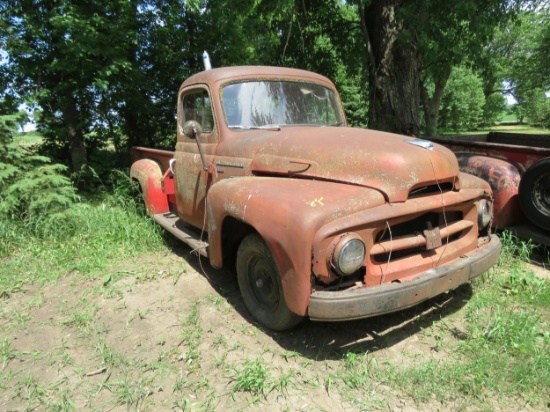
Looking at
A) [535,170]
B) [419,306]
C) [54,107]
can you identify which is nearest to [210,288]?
[419,306]

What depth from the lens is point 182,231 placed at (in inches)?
164

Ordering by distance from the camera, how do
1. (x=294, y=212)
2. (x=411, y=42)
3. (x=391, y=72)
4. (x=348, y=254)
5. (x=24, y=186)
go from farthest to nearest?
(x=391, y=72)
(x=411, y=42)
(x=24, y=186)
(x=294, y=212)
(x=348, y=254)

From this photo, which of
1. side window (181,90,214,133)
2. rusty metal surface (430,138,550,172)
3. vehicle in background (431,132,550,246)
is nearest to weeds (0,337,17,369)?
side window (181,90,214,133)

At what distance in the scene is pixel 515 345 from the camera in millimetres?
2486

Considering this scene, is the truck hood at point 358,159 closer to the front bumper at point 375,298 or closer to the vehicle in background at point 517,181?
the front bumper at point 375,298

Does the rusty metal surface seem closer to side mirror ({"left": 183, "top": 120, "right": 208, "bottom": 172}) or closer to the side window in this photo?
the side window

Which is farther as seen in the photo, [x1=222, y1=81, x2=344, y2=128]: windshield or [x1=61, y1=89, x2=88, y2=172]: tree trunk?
[x1=61, y1=89, x2=88, y2=172]: tree trunk

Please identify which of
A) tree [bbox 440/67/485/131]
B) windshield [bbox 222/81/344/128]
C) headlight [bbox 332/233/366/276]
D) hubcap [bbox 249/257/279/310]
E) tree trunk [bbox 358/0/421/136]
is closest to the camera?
headlight [bbox 332/233/366/276]

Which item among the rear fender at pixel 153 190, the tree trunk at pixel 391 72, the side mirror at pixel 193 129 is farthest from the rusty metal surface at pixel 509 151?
the rear fender at pixel 153 190

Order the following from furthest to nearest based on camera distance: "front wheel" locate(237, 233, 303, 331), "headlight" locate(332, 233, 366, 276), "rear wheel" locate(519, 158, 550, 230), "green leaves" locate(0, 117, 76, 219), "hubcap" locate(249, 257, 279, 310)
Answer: "green leaves" locate(0, 117, 76, 219) < "rear wheel" locate(519, 158, 550, 230) < "hubcap" locate(249, 257, 279, 310) < "front wheel" locate(237, 233, 303, 331) < "headlight" locate(332, 233, 366, 276)

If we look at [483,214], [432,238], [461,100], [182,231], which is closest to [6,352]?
[182,231]

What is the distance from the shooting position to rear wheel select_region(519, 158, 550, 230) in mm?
3602

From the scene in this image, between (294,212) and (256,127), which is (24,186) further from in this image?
(294,212)

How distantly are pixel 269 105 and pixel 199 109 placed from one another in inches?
31.3
